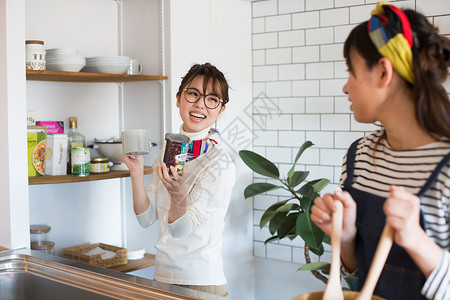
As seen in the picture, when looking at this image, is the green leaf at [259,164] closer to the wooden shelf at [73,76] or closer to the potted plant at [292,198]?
the potted plant at [292,198]

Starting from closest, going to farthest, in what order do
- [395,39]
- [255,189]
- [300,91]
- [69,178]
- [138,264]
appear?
[395,39] < [69,178] < [138,264] < [255,189] < [300,91]

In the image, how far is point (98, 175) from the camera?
2.74 metres

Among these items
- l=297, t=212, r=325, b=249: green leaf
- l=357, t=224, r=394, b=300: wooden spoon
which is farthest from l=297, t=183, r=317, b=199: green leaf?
l=357, t=224, r=394, b=300: wooden spoon

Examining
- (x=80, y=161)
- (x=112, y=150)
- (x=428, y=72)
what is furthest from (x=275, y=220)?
(x=428, y=72)

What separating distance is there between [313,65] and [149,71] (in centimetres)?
99

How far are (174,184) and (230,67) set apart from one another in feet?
5.53

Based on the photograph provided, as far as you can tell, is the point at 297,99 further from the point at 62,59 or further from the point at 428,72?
the point at 428,72

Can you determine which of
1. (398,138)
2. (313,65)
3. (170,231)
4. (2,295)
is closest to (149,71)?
(313,65)

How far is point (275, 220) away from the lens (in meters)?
2.98

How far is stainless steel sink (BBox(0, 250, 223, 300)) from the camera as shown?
1438 mm

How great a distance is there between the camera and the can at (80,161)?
8.95ft

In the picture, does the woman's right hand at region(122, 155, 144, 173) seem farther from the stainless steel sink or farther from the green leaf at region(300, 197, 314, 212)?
the green leaf at region(300, 197, 314, 212)

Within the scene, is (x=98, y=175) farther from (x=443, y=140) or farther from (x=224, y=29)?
(x=443, y=140)

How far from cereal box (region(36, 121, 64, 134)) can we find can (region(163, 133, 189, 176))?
1.45 meters
